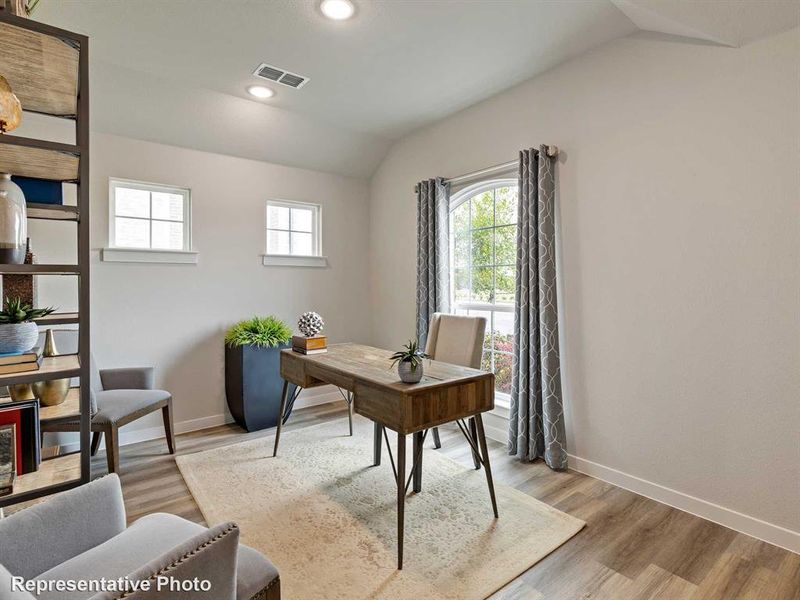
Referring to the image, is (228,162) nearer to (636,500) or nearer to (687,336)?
(687,336)

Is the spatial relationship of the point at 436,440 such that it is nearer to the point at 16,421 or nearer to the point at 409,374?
the point at 409,374

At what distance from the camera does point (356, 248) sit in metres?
4.65

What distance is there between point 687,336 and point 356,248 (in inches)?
127

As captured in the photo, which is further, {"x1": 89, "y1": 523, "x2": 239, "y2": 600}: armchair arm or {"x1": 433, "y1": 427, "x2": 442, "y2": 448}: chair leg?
{"x1": 433, "y1": 427, "x2": 442, "y2": 448}: chair leg

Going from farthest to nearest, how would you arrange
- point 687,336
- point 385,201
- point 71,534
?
point 385,201, point 687,336, point 71,534

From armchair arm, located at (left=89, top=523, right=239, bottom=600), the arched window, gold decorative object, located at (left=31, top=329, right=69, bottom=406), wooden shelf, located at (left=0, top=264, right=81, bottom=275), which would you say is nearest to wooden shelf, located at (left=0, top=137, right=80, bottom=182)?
wooden shelf, located at (left=0, top=264, right=81, bottom=275)

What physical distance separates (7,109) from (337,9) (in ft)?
5.45

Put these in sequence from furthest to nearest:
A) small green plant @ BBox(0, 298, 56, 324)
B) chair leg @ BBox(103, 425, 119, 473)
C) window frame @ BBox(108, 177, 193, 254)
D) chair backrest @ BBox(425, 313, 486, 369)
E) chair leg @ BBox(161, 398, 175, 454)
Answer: window frame @ BBox(108, 177, 193, 254) → chair leg @ BBox(161, 398, 175, 454) → chair backrest @ BBox(425, 313, 486, 369) → chair leg @ BBox(103, 425, 119, 473) → small green plant @ BBox(0, 298, 56, 324)

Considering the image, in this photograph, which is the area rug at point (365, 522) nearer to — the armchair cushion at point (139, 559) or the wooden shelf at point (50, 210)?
the armchair cushion at point (139, 559)

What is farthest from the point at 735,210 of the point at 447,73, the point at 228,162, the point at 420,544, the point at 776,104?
the point at 228,162

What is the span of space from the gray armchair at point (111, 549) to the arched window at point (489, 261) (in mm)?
2626

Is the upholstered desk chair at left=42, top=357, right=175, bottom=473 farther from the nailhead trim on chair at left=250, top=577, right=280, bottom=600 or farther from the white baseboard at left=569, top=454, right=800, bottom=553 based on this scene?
the white baseboard at left=569, top=454, right=800, bottom=553

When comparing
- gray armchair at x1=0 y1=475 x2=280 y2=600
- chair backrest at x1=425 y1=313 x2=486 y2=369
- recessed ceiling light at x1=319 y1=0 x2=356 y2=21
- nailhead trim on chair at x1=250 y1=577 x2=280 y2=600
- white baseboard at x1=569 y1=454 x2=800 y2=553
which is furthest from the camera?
chair backrest at x1=425 y1=313 x2=486 y2=369

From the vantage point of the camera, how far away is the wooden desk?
1842 millimetres
